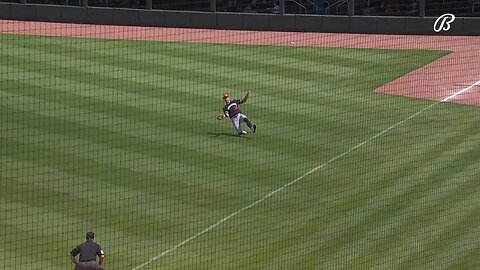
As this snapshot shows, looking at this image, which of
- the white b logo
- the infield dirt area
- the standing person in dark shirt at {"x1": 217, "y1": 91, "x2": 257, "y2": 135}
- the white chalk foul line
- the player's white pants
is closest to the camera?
the white chalk foul line

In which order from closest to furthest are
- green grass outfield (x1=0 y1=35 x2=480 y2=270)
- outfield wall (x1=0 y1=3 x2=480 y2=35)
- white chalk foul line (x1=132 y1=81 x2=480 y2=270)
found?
white chalk foul line (x1=132 y1=81 x2=480 y2=270), green grass outfield (x1=0 y1=35 x2=480 y2=270), outfield wall (x1=0 y1=3 x2=480 y2=35)

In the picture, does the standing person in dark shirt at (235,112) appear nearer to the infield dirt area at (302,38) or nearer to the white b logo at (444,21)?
the infield dirt area at (302,38)

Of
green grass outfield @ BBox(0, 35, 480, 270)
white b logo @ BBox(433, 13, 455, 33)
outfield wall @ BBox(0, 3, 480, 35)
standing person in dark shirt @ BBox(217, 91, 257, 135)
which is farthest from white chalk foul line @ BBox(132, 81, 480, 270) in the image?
outfield wall @ BBox(0, 3, 480, 35)

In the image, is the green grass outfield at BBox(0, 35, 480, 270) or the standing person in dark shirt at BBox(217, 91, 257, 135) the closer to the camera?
the green grass outfield at BBox(0, 35, 480, 270)

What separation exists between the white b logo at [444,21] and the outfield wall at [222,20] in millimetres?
152

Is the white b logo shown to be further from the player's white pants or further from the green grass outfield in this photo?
the player's white pants

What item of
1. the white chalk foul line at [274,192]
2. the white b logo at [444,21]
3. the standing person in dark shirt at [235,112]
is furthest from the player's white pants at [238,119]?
the white b logo at [444,21]

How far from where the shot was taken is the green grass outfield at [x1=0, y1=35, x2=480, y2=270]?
1466 centimetres

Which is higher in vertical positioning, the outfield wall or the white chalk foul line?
the outfield wall

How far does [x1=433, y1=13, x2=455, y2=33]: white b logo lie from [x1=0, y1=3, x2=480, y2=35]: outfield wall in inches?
6.0

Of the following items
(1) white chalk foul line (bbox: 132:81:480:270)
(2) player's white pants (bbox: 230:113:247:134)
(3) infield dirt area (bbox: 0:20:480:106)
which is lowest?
(1) white chalk foul line (bbox: 132:81:480:270)

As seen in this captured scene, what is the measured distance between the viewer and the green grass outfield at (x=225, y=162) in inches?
577

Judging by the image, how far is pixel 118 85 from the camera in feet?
72.5

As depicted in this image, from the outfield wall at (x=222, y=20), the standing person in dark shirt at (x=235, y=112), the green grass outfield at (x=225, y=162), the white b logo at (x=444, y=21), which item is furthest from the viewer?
the outfield wall at (x=222, y=20)
